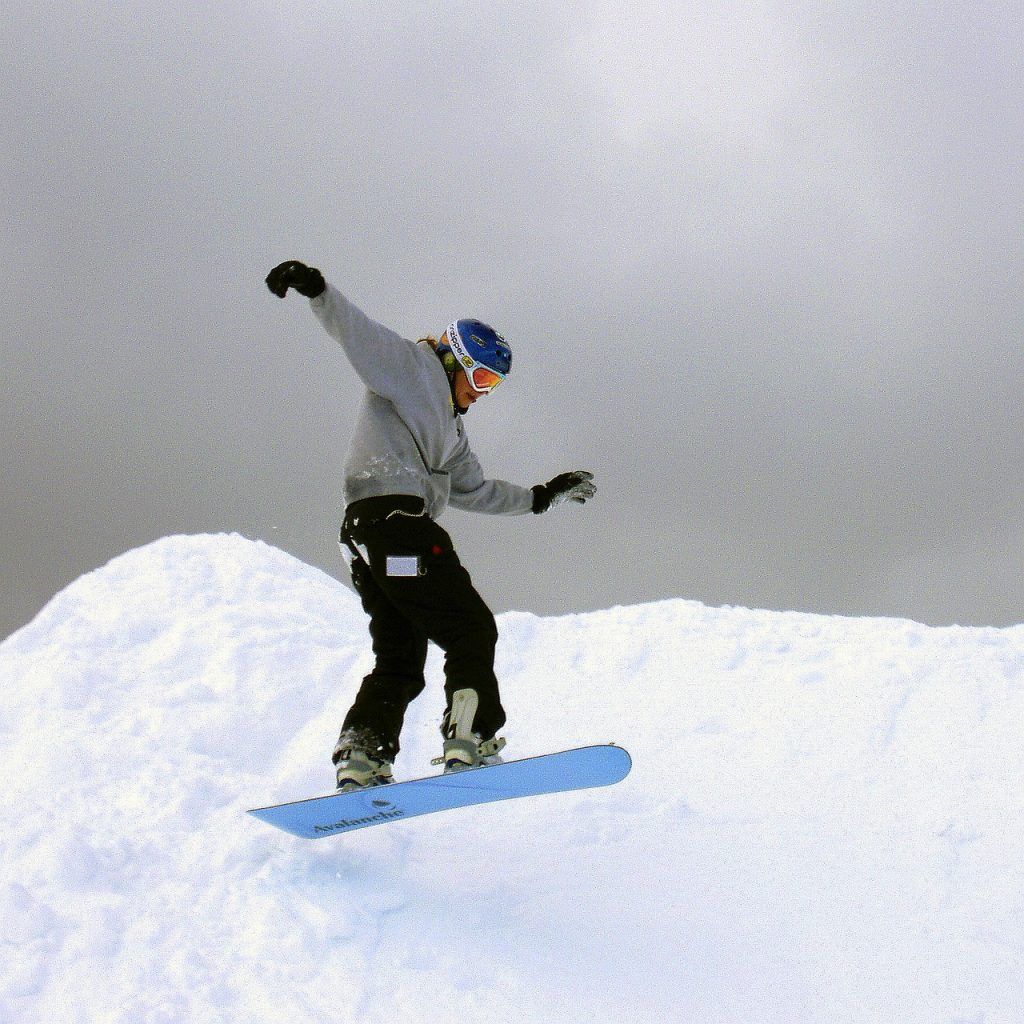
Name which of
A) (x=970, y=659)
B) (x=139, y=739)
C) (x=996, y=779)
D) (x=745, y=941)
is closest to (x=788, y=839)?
(x=745, y=941)

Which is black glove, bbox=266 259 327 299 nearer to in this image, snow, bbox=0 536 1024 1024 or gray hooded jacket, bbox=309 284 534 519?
gray hooded jacket, bbox=309 284 534 519

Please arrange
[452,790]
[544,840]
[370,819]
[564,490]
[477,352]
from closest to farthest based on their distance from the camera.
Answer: [452,790]
[370,819]
[477,352]
[544,840]
[564,490]

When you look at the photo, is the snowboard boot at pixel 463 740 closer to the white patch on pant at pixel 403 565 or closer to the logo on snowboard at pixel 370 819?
the logo on snowboard at pixel 370 819

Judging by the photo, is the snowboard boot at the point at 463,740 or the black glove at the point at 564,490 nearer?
the snowboard boot at the point at 463,740

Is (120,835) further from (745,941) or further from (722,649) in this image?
(722,649)

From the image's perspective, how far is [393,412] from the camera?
195 inches

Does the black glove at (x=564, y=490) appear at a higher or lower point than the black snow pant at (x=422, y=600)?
higher

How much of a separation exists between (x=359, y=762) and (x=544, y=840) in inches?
60.1

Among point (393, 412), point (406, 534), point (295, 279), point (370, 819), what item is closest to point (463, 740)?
point (370, 819)

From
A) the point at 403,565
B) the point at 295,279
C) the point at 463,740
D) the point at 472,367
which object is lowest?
the point at 463,740

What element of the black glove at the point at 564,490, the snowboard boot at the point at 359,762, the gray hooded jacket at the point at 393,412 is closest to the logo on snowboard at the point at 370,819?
the snowboard boot at the point at 359,762

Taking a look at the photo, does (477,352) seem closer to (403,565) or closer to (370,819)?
(403,565)

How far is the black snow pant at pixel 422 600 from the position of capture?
4770 mm

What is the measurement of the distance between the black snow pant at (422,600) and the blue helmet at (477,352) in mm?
816
